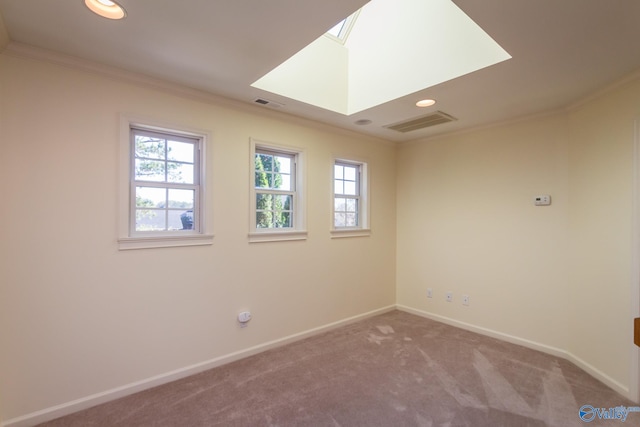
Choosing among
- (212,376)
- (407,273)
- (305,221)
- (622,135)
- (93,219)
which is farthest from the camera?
(407,273)

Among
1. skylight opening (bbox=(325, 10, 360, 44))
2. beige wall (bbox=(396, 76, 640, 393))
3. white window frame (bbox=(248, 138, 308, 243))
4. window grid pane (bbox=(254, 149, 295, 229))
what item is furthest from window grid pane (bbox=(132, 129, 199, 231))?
beige wall (bbox=(396, 76, 640, 393))

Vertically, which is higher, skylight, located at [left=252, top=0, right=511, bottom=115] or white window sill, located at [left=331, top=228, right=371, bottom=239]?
skylight, located at [left=252, top=0, right=511, bottom=115]

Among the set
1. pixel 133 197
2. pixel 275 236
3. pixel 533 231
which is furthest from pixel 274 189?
pixel 533 231

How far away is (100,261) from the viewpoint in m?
2.31

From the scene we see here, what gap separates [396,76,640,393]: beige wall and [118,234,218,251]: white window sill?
2.88m

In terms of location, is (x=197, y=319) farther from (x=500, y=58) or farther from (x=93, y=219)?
(x=500, y=58)

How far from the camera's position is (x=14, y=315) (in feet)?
6.68

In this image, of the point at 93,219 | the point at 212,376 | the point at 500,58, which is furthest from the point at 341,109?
the point at 212,376

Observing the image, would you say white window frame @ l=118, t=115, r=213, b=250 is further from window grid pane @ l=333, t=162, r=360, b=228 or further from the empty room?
window grid pane @ l=333, t=162, r=360, b=228

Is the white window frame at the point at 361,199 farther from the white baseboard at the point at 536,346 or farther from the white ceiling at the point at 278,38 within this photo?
the white ceiling at the point at 278,38

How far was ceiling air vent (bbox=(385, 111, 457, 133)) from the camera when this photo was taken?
10.8 ft

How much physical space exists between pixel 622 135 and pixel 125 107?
3920 mm

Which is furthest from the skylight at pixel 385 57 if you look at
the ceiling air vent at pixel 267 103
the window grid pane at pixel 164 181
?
the window grid pane at pixel 164 181

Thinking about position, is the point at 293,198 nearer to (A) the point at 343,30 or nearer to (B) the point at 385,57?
(B) the point at 385,57
